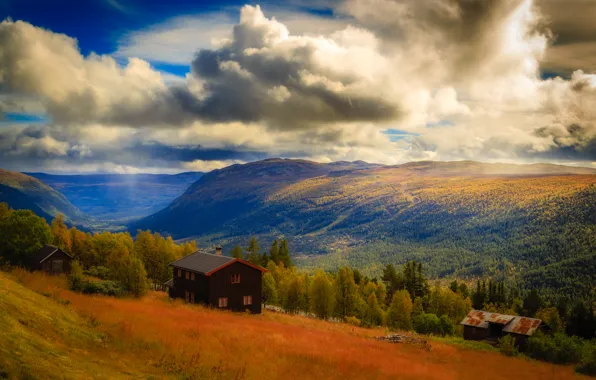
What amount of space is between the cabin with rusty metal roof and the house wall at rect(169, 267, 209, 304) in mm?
50746

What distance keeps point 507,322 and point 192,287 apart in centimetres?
5568

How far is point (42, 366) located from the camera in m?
13.5

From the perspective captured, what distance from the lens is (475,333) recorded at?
262 ft

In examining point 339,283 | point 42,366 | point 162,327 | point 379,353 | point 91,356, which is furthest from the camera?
point 339,283

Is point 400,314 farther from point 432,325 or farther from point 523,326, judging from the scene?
point 523,326

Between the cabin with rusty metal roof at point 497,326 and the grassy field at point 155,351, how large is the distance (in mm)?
42020

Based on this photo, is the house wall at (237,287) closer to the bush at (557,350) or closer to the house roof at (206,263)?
the house roof at (206,263)

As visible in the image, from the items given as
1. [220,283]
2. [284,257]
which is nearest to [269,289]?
[284,257]

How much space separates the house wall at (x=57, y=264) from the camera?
6950cm

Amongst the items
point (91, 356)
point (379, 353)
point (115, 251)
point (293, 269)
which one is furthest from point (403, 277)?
point (91, 356)

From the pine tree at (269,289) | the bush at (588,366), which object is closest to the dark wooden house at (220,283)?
the pine tree at (269,289)

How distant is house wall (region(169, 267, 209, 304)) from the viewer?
6104cm

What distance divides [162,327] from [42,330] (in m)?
8.98

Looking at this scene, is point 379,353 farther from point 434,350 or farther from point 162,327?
point 162,327
